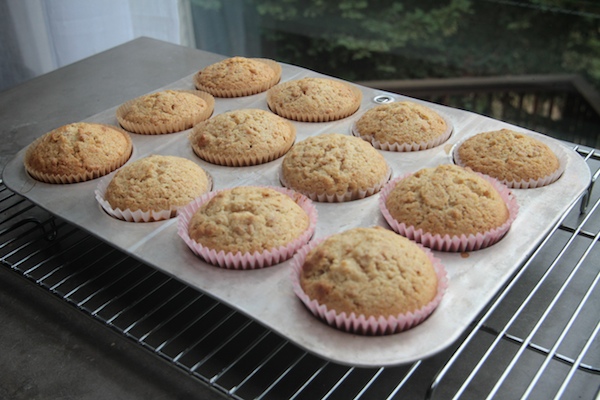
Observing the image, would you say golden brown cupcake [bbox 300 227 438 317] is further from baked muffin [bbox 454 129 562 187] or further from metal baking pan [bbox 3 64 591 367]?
baked muffin [bbox 454 129 562 187]

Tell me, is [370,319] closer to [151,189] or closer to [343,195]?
[343,195]

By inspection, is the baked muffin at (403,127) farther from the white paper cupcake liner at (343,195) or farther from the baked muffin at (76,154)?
the baked muffin at (76,154)

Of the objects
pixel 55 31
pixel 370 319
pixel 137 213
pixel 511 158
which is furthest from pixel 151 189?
pixel 55 31

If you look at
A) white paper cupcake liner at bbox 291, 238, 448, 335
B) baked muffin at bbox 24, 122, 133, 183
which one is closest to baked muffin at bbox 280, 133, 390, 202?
white paper cupcake liner at bbox 291, 238, 448, 335

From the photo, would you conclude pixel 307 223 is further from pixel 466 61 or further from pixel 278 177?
pixel 466 61

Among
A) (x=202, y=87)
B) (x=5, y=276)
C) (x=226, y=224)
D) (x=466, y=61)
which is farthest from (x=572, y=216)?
(x=466, y=61)

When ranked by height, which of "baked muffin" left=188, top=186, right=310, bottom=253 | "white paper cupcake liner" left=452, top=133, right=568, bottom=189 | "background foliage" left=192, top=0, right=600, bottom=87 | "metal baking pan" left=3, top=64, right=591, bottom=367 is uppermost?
"baked muffin" left=188, top=186, right=310, bottom=253
